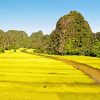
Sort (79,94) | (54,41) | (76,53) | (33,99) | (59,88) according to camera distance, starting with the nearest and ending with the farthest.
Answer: (33,99) → (79,94) → (59,88) → (76,53) → (54,41)

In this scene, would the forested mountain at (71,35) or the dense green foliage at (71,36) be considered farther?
the forested mountain at (71,35)

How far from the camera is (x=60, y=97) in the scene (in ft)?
83.0

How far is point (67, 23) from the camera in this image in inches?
6383

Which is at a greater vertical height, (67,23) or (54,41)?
(67,23)

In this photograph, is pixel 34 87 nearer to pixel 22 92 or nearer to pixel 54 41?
pixel 22 92

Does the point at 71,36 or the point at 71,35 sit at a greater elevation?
the point at 71,35

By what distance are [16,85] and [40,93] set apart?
5525 millimetres

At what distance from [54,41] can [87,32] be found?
61.4 ft

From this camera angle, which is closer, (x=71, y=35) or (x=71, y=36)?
(x=71, y=36)

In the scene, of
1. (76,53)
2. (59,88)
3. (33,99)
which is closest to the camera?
(33,99)

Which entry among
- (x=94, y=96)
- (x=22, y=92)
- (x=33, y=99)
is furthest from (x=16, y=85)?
(x=94, y=96)

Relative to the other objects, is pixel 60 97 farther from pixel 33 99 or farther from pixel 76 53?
pixel 76 53

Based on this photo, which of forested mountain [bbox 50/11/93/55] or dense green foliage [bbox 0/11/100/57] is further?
forested mountain [bbox 50/11/93/55]

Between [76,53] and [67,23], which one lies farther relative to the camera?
[67,23]
